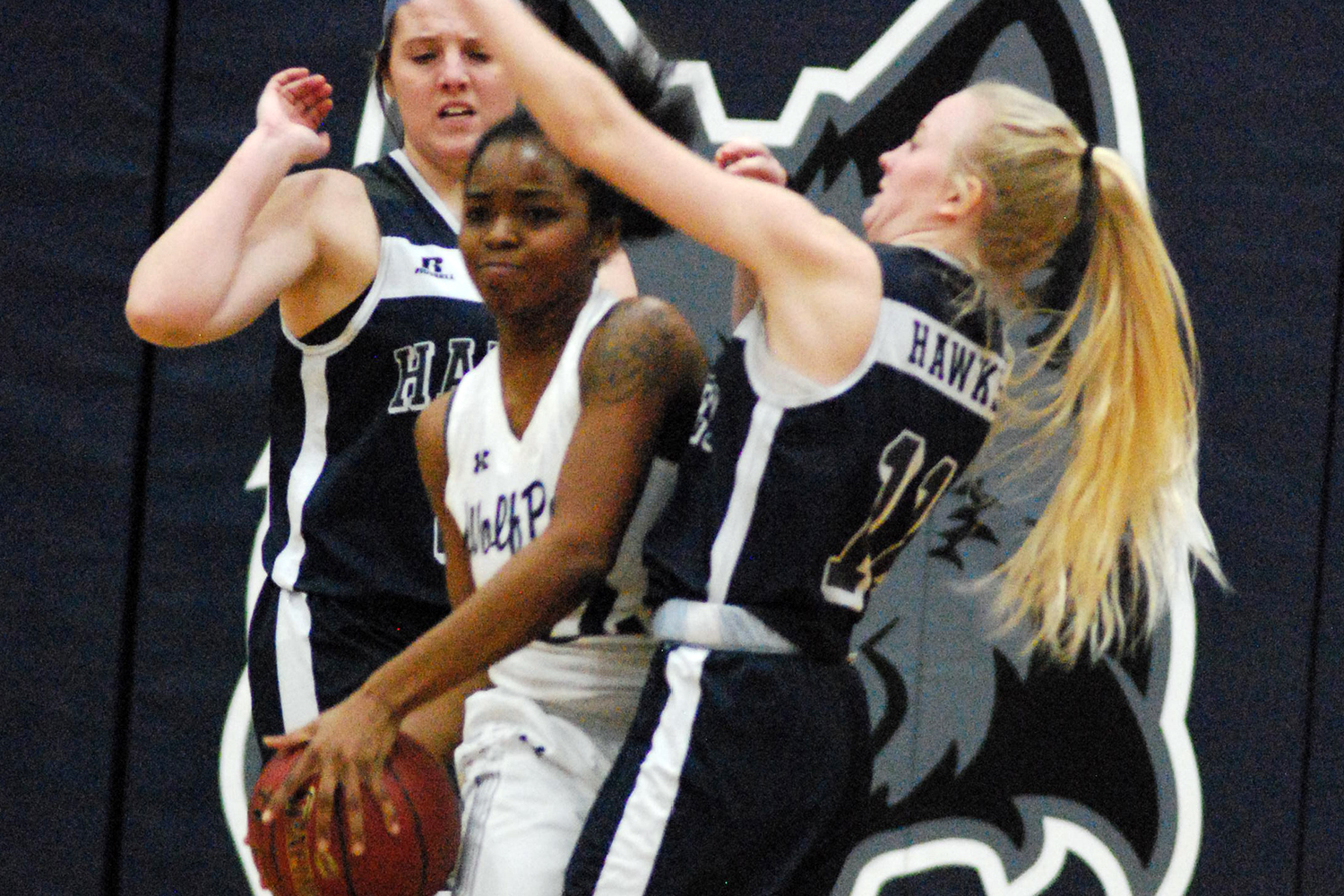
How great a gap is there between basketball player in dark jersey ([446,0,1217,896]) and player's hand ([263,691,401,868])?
0.92 ft

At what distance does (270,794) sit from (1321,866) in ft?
9.89

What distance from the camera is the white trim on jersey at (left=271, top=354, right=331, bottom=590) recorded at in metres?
2.83

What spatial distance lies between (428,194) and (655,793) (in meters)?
1.38

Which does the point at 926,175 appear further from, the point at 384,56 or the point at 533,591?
the point at 384,56

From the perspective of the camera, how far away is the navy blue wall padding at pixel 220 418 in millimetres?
3906

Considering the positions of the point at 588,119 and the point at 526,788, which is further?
the point at 526,788

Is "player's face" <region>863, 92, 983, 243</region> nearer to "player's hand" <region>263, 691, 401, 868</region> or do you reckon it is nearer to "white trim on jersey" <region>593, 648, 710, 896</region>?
"white trim on jersey" <region>593, 648, 710, 896</region>

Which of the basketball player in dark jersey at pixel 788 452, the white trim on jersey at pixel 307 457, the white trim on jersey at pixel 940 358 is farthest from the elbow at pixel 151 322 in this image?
the white trim on jersey at pixel 940 358

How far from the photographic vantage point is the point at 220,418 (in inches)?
155

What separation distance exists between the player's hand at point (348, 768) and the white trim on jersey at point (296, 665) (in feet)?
2.75

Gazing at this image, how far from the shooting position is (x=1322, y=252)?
13.2 ft

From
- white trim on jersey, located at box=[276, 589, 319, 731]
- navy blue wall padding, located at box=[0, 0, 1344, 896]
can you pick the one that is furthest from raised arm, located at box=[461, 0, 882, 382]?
navy blue wall padding, located at box=[0, 0, 1344, 896]

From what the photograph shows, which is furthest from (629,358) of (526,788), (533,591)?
(526,788)

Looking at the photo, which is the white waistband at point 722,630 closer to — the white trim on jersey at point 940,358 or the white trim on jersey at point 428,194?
the white trim on jersey at point 940,358
